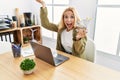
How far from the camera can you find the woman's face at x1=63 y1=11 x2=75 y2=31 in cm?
155

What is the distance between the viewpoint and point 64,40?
165 cm

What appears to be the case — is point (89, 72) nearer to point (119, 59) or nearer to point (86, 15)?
point (119, 59)

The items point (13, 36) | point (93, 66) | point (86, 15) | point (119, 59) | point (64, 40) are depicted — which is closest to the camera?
point (93, 66)

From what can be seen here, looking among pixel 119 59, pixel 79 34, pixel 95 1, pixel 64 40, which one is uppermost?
pixel 95 1

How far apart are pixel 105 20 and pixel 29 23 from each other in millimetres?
1676

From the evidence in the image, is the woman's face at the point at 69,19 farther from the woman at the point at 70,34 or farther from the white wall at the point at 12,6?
the white wall at the point at 12,6

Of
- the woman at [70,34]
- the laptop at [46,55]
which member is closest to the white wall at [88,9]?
the woman at [70,34]

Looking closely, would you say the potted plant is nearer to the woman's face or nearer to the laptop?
the laptop

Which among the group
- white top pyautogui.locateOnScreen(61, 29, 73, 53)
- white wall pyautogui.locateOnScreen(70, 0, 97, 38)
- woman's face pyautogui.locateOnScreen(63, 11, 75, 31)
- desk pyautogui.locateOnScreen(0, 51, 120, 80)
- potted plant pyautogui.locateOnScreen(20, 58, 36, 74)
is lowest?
desk pyautogui.locateOnScreen(0, 51, 120, 80)

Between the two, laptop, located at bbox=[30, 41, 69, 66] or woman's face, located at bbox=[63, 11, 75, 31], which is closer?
laptop, located at bbox=[30, 41, 69, 66]

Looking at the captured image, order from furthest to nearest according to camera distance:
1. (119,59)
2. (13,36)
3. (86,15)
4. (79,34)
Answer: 1. (13,36)
2. (86,15)
3. (119,59)
4. (79,34)

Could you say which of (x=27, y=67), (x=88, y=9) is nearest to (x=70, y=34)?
(x=27, y=67)

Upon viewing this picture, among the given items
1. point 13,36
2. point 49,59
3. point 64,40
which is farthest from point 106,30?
point 13,36

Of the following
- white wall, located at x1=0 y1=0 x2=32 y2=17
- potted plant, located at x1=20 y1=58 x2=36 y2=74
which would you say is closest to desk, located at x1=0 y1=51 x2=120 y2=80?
potted plant, located at x1=20 y1=58 x2=36 y2=74
